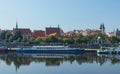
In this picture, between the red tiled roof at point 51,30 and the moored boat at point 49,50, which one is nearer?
the moored boat at point 49,50

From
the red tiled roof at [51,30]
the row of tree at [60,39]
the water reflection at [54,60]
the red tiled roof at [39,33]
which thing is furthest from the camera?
the red tiled roof at [51,30]

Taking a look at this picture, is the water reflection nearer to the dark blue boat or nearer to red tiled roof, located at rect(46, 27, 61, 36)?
the dark blue boat

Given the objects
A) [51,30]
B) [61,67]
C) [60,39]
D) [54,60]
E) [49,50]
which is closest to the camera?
[61,67]

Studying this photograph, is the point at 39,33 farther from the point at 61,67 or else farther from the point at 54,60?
the point at 61,67

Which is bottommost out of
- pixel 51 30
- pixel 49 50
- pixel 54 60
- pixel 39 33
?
pixel 54 60

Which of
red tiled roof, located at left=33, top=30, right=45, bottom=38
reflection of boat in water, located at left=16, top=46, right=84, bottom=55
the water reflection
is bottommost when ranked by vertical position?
the water reflection

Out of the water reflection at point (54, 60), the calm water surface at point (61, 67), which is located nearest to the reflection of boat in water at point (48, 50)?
the water reflection at point (54, 60)

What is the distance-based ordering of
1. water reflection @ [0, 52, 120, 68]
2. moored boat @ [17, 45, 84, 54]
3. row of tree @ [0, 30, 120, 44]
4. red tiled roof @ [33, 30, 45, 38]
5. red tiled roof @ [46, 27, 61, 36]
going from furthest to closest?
red tiled roof @ [46, 27, 61, 36]
red tiled roof @ [33, 30, 45, 38]
row of tree @ [0, 30, 120, 44]
moored boat @ [17, 45, 84, 54]
water reflection @ [0, 52, 120, 68]

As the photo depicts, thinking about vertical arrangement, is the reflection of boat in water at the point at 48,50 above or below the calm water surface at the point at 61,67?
above

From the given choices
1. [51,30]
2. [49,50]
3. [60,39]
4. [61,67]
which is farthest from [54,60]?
[51,30]

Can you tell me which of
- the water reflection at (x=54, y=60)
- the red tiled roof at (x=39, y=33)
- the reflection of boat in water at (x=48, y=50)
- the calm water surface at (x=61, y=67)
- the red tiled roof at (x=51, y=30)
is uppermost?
the red tiled roof at (x=51, y=30)

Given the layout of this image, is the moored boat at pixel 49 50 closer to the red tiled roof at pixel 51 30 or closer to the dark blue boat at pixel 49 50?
the dark blue boat at pixel 49 50

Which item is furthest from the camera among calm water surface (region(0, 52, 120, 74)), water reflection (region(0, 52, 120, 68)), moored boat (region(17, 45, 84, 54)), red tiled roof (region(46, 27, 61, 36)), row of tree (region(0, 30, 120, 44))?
red tiled roof (region(46, 27, 61, 36))

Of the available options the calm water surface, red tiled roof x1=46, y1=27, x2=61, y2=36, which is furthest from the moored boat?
red tiled roof x1=46, y1=27, x2=61, y2=36
